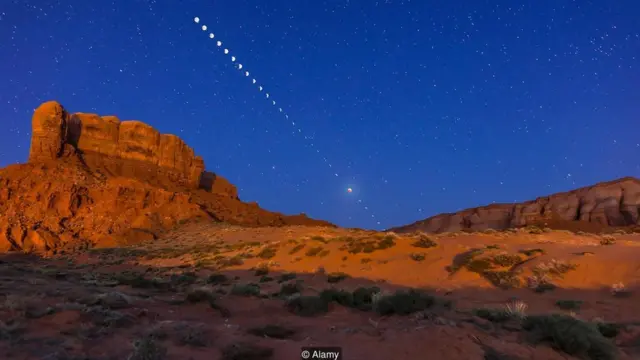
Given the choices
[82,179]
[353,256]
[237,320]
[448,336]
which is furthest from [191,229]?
[448,336]

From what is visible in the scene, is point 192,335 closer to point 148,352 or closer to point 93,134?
point 148,352

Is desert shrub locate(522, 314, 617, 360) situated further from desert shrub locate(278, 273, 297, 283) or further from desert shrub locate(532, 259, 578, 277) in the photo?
desert shrub locate(278, 273, 297, 283)

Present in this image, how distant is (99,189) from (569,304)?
68.8m

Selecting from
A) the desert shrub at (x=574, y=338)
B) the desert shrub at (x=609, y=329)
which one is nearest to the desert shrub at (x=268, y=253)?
the desert shrub at (x=609, y=329)

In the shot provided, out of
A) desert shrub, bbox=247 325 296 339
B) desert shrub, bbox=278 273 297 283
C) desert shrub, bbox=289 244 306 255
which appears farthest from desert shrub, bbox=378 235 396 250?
desert shrub, bbox=247 325 296 339

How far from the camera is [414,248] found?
2072cm

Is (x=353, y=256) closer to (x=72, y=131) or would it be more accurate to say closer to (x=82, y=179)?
(x=82, y=179)

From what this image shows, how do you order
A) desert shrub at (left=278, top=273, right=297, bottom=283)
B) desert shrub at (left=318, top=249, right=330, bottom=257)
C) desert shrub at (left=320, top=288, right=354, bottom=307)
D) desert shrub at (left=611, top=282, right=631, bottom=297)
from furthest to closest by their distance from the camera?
desert shrub at (left=318, top=249, right=330, bottom=257) < desert shrub at (left=278, top=273, right=297, bottom=283) < desert shrub at (left=611, top=282, right=631, bottom=297) < desert shrub at (left=320, top=288, right=354, bottom=307)

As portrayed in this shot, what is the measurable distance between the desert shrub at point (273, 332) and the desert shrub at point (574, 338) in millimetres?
4363

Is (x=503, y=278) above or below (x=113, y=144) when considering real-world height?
below

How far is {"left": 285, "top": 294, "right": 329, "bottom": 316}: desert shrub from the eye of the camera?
28.9 ft

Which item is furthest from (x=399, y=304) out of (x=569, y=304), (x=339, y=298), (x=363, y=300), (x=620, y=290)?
(x=620, y=290)

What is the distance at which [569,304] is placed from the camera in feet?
→ 33.1

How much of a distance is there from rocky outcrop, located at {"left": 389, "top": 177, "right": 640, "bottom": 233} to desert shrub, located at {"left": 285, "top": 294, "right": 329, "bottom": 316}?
65.5 meters
